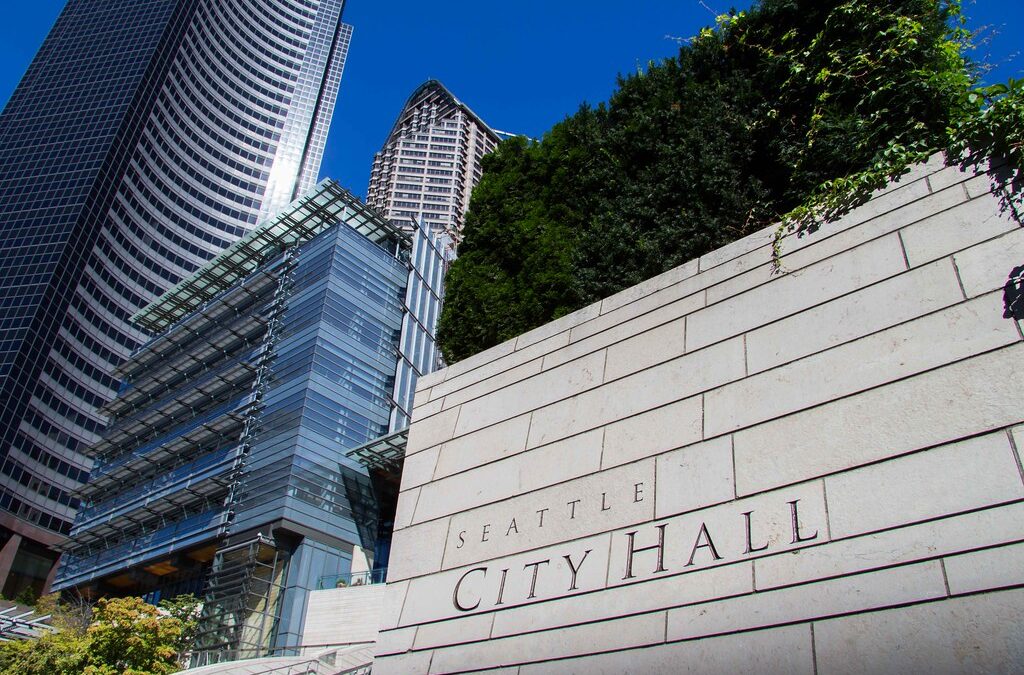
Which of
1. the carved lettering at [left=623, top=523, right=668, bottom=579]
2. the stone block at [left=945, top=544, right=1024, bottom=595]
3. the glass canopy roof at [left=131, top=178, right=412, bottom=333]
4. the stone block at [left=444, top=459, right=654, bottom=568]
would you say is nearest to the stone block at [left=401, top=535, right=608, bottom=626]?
the stone block at [left=444, top=459, right=654, bottom=568]

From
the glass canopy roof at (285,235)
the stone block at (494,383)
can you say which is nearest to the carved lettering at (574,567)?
the stone block at (494,383)

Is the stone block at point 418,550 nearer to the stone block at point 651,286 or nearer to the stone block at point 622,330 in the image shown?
the stone block at point 622,330

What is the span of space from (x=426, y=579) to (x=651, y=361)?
3082 mm

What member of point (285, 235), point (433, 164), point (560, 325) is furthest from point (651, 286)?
point (433, 164)

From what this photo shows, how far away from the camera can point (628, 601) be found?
22.1 ft

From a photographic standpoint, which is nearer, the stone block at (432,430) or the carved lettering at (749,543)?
the carved lettering at (749,543)

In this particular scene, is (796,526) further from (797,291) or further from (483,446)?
(483,446)

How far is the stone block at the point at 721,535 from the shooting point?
6.21 meters

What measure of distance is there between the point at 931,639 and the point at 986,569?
0.55m

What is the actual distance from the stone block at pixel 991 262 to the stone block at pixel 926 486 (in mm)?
1297

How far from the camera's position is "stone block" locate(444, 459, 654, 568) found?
7.36 meters

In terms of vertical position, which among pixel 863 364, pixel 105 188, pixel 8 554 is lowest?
pixel 863 364

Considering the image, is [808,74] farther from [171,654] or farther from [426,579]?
[171,654]

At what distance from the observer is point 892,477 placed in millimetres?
5934
